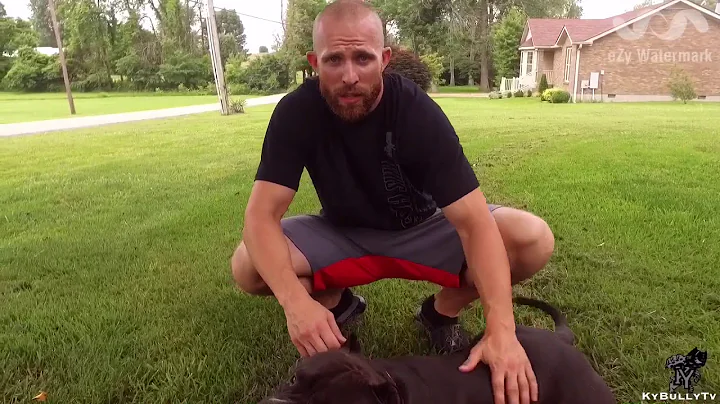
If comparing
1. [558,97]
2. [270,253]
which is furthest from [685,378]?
[558,97]

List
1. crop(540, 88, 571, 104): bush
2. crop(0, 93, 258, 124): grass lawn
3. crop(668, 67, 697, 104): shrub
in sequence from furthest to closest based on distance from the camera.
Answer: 1. crop(668, 67, 697, 104): shrub
2. crop(540, 88, 571, 104): bush
3. crop(0, 93, 258, 124): grass lawn

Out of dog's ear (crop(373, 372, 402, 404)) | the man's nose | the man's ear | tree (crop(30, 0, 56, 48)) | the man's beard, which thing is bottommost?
dog's ear (crop(373, 372, 402, 404))

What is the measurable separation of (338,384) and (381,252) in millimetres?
1110

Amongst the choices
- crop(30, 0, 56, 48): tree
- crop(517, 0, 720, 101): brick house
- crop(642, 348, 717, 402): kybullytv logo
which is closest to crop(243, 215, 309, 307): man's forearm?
crop(642, 348, 717, 402): kybullytv logo

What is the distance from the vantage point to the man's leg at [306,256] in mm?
2479

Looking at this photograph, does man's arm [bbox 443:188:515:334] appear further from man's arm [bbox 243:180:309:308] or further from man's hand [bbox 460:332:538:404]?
man's arm [bbox 243:180:309:308]

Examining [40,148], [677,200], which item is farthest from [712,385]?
[40,148]

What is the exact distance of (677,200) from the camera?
193 inches

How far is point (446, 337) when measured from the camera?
258cm

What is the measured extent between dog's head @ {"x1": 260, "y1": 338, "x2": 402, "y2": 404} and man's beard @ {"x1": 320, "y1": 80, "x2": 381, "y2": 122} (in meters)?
1.04

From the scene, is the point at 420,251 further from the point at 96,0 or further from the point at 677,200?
the point at 96,0

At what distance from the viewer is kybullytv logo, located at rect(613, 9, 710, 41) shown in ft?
89.4

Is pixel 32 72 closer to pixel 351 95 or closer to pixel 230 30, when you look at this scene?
pixel 230 30

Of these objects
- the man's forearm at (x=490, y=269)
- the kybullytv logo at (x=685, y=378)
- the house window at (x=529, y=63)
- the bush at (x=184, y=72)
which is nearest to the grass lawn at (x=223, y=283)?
the kybullytv logo at (x=685, y=378)
